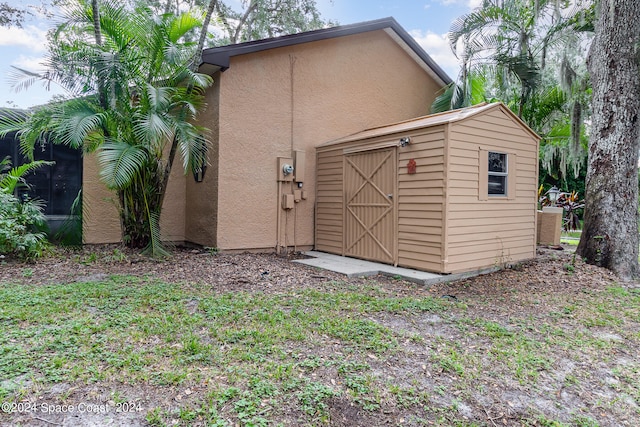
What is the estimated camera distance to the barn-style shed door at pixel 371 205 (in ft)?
21.5

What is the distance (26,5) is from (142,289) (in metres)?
11.4

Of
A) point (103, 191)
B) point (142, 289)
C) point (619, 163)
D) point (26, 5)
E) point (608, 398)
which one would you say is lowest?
point (608, 398)

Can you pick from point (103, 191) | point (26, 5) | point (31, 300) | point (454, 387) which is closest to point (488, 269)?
point (454, 387)

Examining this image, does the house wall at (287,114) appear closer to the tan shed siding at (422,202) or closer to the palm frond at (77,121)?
the palm frond at (77,121)

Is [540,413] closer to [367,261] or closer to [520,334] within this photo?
[520,334]

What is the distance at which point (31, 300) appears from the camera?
13.2 ft

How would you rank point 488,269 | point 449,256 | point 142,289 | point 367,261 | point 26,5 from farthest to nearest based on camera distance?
point 26,5 → point 367,261 → point 488,269 → point 449,256 → point 142,289

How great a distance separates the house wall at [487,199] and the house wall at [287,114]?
127 inches

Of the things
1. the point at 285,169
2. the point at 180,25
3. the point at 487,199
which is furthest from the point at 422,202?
the point at 180,25

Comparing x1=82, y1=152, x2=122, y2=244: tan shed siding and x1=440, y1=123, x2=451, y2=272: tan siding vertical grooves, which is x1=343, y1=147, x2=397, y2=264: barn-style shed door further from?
x1=82, y1=152, x2=122, y2=244: tan shed siding

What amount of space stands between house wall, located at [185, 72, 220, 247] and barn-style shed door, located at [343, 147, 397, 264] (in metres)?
2.42

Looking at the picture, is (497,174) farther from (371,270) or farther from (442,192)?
(371,270)

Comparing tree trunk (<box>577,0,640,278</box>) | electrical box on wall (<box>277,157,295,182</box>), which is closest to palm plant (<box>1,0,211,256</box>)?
electrical box on wall (<box>277,157,295,182</box>)

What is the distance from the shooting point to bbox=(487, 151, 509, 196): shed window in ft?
21.2
